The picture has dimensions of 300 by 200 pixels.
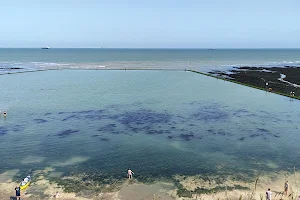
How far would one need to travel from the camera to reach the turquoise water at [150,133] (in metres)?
30.7

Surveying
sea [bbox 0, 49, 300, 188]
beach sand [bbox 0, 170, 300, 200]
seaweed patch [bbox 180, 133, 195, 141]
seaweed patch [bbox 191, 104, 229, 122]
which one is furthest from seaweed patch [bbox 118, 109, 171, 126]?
beach sand [bbox 0, 170, 300, 200]

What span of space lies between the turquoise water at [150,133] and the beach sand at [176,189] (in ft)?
5.46

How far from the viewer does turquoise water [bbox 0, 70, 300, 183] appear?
3069 cm

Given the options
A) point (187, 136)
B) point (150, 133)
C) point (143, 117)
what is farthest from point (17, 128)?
point (187, 136)

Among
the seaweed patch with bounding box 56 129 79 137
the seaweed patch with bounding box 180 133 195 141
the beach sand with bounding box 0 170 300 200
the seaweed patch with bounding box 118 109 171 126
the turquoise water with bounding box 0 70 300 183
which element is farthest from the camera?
the seaweed patch with bounding box 118 109 171 126

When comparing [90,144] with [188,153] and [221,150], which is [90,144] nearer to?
[188,153]

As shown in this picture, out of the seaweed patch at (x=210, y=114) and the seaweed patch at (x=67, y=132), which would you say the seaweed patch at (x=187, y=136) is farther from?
the seaweed patch at (x=67, y=132)

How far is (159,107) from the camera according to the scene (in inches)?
2154

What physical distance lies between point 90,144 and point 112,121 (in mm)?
9619

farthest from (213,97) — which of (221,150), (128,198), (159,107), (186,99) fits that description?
(128,198)

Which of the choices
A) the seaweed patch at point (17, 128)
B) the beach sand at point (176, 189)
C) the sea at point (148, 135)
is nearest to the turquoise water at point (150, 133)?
the seaweed patch at point (17, 128)

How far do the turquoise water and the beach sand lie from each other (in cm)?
166

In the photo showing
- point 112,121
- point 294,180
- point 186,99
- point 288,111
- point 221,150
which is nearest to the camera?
point 294,180

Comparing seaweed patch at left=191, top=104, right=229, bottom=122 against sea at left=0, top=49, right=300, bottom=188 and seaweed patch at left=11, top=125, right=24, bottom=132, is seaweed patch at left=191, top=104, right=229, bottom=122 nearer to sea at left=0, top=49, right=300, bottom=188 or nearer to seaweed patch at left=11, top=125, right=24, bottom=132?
sea at left=0, top=49, right=300, bottom=188
